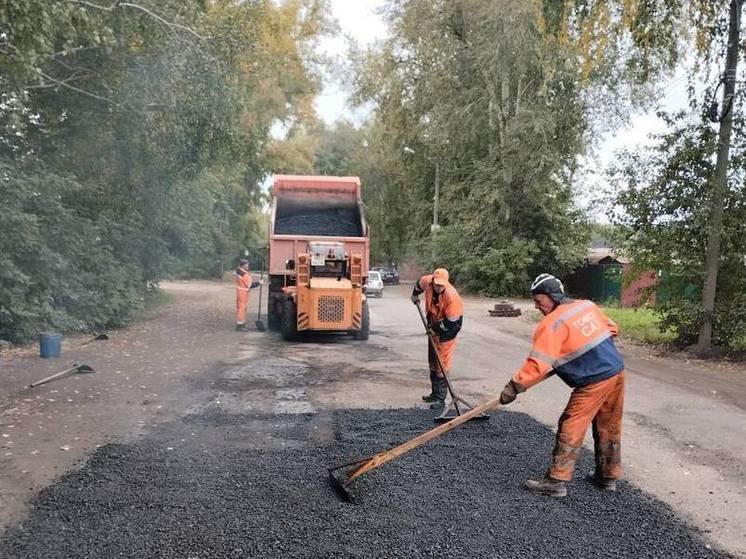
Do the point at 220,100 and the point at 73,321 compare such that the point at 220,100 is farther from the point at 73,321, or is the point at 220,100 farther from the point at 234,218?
the point at 234,218

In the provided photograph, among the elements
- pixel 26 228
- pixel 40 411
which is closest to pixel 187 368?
pixel 40 411

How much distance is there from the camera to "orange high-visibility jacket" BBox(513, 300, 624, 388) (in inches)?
171

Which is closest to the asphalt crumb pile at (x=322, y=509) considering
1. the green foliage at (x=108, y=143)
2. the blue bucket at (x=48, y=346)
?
the blue bucket at (x=48, y=346)

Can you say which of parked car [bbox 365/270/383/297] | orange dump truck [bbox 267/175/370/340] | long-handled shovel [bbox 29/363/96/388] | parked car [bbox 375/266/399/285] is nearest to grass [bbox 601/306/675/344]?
orange dump truck [bbox 267/175/370/340]

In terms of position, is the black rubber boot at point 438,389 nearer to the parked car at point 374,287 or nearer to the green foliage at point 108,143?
the green foliage at point 108,143

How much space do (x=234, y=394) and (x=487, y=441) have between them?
327 cm

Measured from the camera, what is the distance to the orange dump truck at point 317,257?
12273 mm

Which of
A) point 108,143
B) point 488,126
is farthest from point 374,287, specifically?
point 108,143

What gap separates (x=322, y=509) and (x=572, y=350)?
1900 millimetres

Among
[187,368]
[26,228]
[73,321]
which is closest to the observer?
[187,368]

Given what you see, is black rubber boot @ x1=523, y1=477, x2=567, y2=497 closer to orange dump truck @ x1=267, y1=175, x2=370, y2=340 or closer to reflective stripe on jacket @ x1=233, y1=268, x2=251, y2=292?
orange dump truck @ x1=267, y1=175, x2=370, y2=340

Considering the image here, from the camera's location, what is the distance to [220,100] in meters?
12.3

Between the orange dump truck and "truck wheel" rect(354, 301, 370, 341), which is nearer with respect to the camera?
the orange dump truck

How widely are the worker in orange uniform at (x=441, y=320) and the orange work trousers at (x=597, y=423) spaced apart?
92.2 inches
